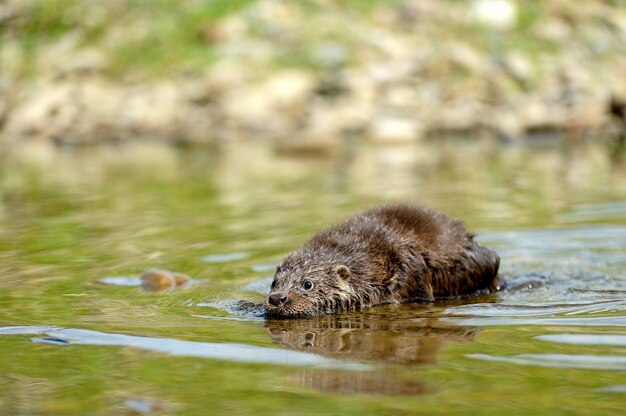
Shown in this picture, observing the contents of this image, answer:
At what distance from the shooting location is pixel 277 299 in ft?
25.2

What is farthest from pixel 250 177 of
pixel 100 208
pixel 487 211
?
pixel 487 211

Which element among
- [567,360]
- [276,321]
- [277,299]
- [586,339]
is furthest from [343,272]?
[567,360]

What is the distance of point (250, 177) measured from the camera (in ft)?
57.2

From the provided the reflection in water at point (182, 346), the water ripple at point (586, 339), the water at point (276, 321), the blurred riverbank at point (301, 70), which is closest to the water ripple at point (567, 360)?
the water at point (276, 321)

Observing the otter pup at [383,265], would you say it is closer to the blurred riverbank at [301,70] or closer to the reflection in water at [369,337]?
the reflection in water at [369,337]

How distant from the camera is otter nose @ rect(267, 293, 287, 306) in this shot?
7674 millimetres

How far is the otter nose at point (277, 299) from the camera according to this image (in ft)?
25.2

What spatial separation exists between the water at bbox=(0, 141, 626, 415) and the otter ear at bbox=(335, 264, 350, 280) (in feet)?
1.20

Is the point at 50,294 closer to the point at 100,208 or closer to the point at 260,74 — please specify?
the point at 100,208

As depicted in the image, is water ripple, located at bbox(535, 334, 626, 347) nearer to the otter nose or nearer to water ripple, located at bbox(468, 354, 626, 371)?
water ripple, located at bbox(468, 354, 626, 371)

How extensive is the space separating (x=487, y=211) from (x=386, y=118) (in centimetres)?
1141

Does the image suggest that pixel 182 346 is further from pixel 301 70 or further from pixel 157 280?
pixel 301 70

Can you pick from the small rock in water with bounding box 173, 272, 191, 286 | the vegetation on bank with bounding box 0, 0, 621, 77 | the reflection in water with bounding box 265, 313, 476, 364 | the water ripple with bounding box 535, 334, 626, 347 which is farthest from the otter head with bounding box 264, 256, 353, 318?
the vegetation on bank with bounding box 0, 0, 621, 77

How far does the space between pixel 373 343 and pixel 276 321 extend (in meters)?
1.14
